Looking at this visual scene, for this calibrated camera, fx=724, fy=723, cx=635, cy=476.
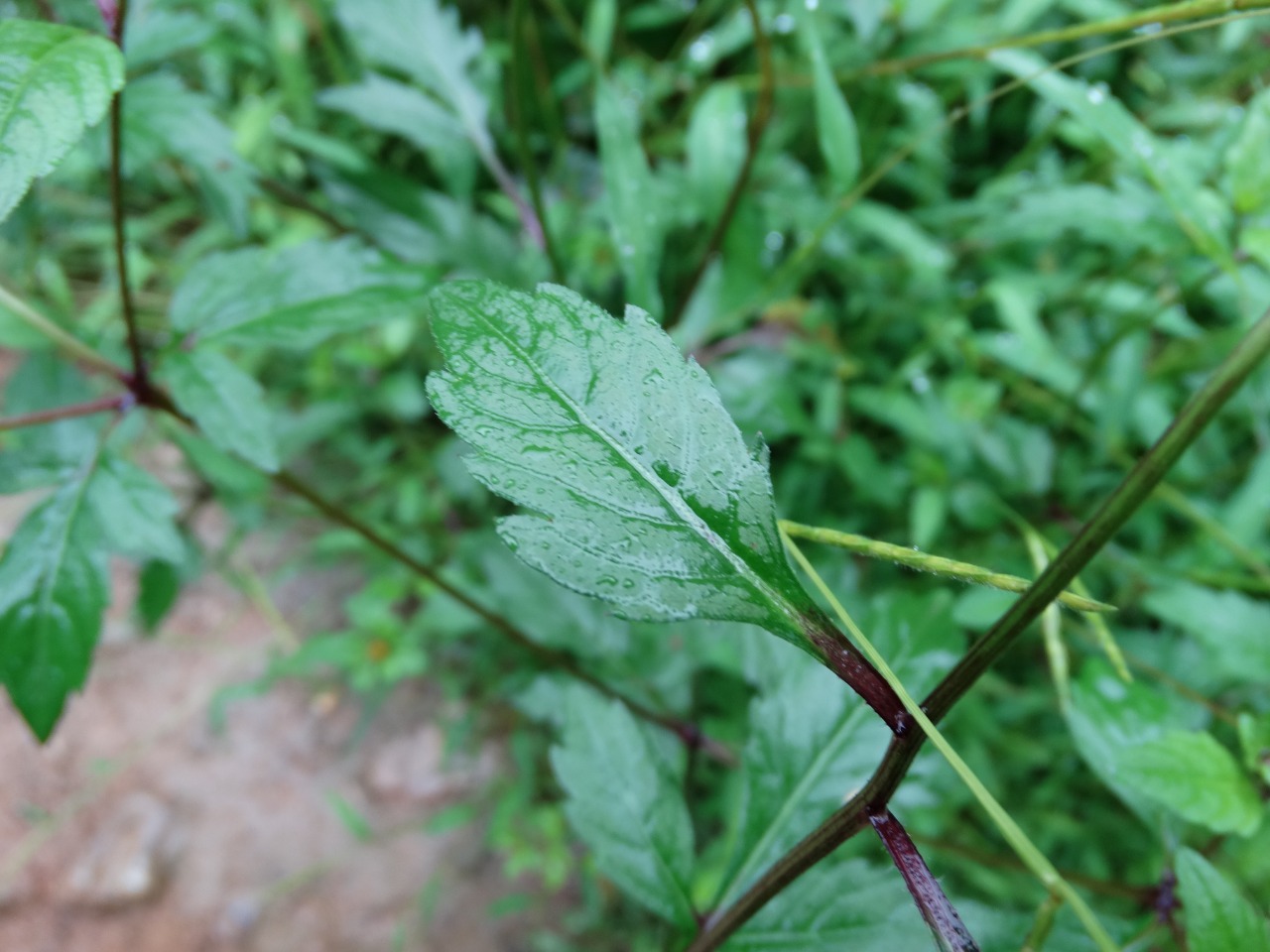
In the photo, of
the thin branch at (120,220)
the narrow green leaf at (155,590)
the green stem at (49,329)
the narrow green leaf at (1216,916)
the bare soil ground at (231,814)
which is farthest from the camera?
the bare soil ground at (231,814)

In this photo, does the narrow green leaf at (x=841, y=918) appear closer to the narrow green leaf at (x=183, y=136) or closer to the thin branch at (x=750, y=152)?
the thin branch at (x=750, y=152)

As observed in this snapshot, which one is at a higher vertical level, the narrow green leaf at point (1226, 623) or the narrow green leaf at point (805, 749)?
the narrow green leaf at point (1226, 623)

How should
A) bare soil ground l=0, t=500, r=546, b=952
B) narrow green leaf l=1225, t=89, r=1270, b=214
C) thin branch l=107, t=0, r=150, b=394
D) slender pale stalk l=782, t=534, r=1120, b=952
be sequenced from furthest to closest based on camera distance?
bare soil ground l=0, t=500, r=546, b=952, narrow green leaf l=1225, t=89, r=1270, b=214, thin branch l=107, t=0, r=150, b=394, slender pale stalk l=782, t=534, r=1120, b=952

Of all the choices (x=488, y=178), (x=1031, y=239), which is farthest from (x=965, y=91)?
(x=488, y=178)

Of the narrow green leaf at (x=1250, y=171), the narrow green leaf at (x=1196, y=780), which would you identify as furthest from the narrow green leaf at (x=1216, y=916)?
the narrow green leaf at (x=1250, y=171)

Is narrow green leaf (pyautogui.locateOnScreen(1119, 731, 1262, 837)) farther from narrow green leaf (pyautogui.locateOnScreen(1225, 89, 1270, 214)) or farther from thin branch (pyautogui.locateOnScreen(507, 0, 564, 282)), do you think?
thin branch (pyautogui.locateOnScreen(507, 0, 564, 282))

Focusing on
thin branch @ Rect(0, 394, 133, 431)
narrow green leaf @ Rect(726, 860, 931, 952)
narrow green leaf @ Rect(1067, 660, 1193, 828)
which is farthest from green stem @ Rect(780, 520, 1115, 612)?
thin branch @ Rect(0, 394, 133, 431)

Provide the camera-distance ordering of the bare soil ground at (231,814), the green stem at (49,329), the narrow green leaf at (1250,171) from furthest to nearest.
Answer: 1. the bare soil ground at (231,814)
2. the narrow green leaf at (1250,171)
3. the green stem at (49,329)
